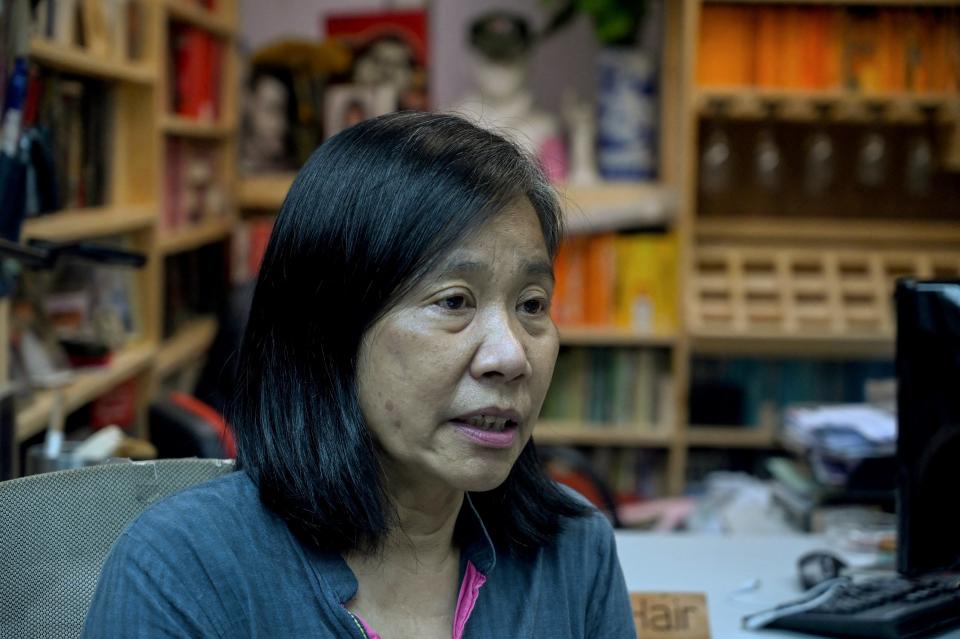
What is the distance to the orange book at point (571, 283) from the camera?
3870 millimetres

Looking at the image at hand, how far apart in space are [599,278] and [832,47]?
1.05m

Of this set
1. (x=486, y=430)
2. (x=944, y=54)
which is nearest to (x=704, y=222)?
(x=944, y=54)

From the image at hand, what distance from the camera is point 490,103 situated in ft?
13.1

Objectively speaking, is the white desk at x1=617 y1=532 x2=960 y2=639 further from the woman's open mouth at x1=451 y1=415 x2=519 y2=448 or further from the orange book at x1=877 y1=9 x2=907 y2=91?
the orange book at x1=877 y1=9 x2=907 y2=91

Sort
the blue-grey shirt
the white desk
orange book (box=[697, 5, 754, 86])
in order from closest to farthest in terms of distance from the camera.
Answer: the blue-grey shirt
the white desk
orange book (box=[697, 5, 754, 86])

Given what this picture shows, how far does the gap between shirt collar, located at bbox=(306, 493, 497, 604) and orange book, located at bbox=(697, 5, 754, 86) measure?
266 cm

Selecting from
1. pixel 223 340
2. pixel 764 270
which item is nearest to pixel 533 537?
pixel 223 340

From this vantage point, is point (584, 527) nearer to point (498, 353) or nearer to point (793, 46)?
point (498, 353)

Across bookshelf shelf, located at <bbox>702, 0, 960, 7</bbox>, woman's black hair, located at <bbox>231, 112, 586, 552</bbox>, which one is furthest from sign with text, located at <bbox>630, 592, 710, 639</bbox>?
bookshelf shelf, located at <bbox>702, 0, 960, 7</bbox>

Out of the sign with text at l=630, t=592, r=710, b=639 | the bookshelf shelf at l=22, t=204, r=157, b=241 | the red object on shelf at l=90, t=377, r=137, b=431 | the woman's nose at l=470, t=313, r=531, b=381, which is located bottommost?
the sign with text at l=630, t=592, r=710, b=639

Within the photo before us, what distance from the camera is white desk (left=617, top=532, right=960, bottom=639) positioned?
177 centimetres

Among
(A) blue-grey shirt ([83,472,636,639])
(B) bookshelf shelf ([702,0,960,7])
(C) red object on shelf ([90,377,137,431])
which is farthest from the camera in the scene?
(B) bookshelf shelf ([702,0,960,7])

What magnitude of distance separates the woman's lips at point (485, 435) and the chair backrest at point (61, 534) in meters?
0.36

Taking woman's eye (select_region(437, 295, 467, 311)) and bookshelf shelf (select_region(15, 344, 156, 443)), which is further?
bookshelf shelf (select_region(15, 344, 156, 443))
